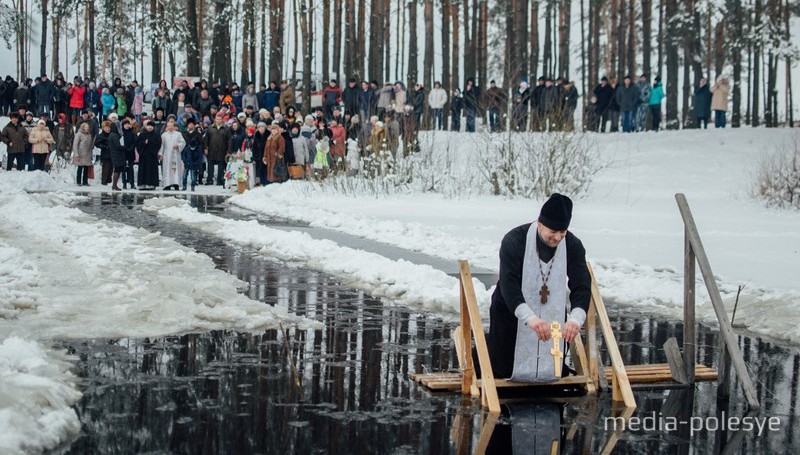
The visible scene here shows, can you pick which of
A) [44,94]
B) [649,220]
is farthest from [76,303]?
[44,94]

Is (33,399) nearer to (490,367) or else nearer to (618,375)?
(490,367)

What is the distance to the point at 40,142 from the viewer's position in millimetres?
31703

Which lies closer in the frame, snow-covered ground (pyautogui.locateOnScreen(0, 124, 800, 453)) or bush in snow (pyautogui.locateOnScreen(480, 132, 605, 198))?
snow-covered ground (pyautogui.locateOnScreen(0, 124, 800, 453))

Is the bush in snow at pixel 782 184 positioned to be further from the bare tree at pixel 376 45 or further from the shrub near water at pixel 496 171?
the bare tree at pixel 376 45

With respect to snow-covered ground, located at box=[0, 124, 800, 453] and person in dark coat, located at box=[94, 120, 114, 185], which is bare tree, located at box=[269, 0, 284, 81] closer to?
person in dark coat, located at box=[94, 120, 114, 185]

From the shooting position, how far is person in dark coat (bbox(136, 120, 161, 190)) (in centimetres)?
3052

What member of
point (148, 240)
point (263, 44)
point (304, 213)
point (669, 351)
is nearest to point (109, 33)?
point (263, 44)

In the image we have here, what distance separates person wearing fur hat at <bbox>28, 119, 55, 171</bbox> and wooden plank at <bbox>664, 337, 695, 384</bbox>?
26886mm

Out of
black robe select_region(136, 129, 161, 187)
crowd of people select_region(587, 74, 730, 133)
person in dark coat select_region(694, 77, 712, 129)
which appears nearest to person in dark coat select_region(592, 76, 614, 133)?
crowd of people select_region(587, 74, 730, 133)

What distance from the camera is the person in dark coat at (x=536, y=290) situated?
7031 millimetres

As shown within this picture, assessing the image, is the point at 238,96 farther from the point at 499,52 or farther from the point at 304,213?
the point at 499,52

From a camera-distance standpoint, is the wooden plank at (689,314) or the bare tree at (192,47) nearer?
the wooden plank at (689,314)

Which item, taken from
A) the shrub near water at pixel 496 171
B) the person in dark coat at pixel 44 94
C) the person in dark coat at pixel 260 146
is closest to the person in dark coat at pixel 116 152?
the person in dark coat at pixel 260 146

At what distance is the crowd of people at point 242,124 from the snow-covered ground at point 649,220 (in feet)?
4.13
